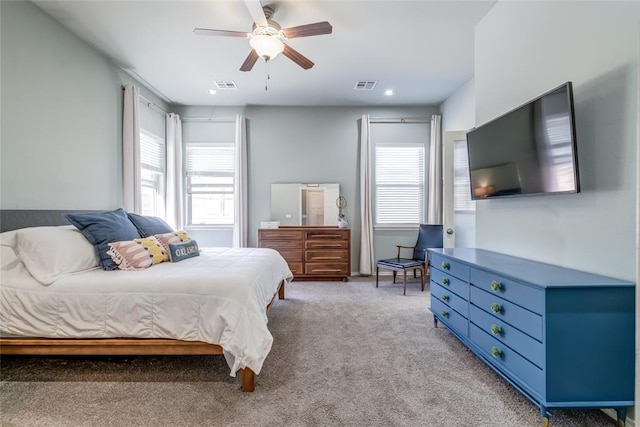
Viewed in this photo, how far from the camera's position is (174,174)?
4.87 meters

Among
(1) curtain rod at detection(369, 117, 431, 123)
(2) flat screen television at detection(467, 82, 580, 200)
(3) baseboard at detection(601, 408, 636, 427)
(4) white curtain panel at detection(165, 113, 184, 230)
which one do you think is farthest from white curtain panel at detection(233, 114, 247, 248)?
(3) baseboard at detection(601, 408, 636, 427)

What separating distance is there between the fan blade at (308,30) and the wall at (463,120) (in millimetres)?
2361

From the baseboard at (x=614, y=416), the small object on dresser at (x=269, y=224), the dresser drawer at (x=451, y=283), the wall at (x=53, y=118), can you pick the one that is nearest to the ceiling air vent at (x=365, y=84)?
the small object on dresser at (x=269, y=224)

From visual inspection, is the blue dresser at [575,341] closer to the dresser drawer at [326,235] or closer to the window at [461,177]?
the window at [461,177]

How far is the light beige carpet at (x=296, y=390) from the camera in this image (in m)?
1.54

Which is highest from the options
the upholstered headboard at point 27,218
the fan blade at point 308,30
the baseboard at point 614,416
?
the fan blade at point 308,30

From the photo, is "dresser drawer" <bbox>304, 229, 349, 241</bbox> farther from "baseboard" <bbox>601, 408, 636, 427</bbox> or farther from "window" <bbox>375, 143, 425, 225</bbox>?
"baseboard" <bbox>601, 408, 636, 427</bbox>

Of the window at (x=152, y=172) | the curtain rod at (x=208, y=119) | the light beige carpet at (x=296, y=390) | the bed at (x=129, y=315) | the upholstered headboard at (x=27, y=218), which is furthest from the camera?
the curtain rod at (x=208, y=119)

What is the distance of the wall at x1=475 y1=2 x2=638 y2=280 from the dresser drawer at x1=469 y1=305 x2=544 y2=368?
0.57 m

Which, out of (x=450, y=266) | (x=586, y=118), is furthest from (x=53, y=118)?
(x=586, y=118)

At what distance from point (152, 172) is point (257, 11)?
3.30 meters

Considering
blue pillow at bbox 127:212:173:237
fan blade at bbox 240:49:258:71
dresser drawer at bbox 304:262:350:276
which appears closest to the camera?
fan blade at bbox 240:49:258:71

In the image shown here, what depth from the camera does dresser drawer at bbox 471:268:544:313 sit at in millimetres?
1460

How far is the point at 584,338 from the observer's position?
1.40 meters
